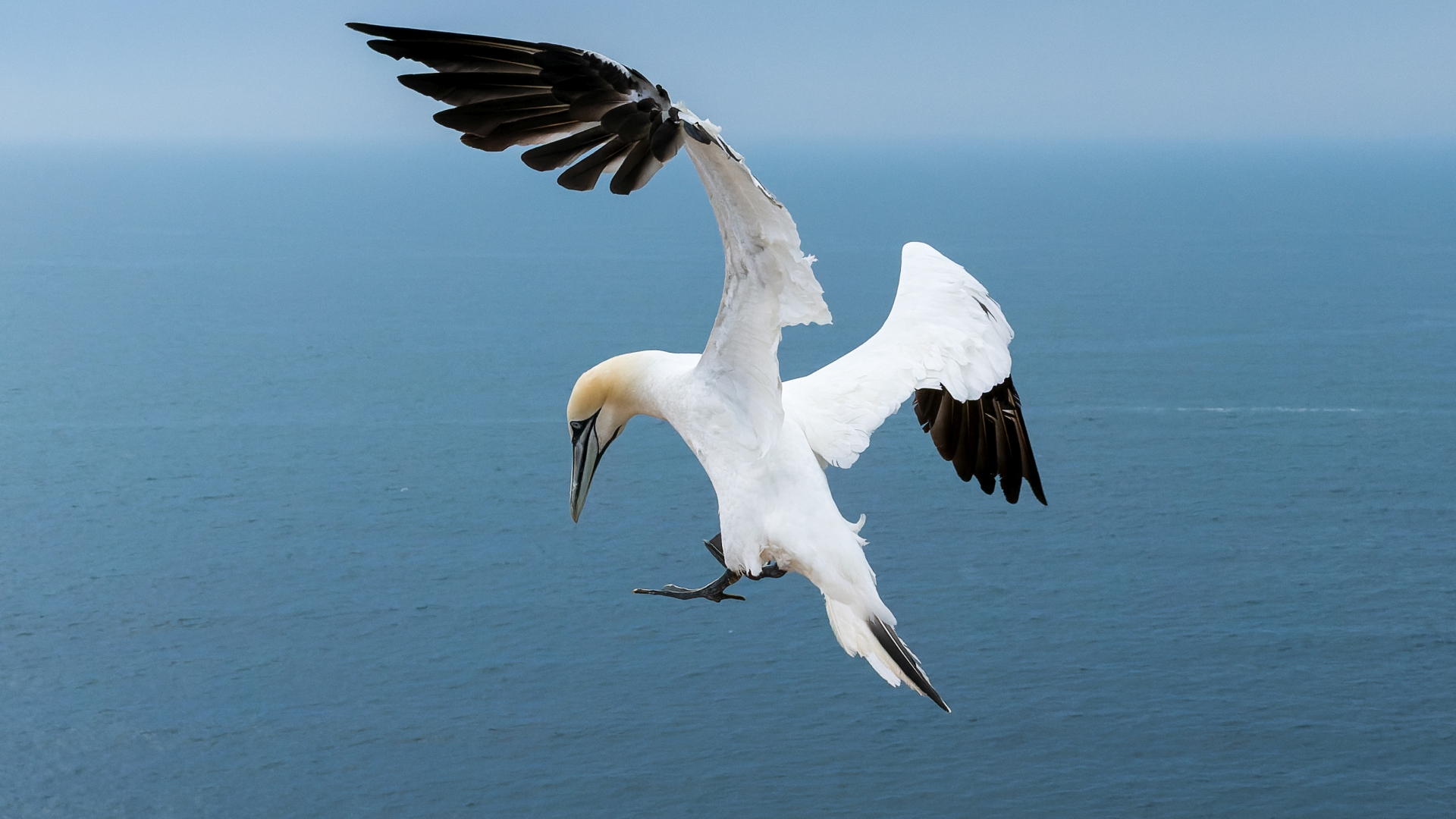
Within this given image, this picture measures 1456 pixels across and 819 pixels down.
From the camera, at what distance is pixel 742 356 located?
25.3 ft

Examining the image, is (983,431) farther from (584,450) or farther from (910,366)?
(584,450)

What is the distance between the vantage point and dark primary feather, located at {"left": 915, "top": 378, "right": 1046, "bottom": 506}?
10.3 meters

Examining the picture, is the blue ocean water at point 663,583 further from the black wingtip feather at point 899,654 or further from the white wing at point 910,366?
the black wingtip feather at point 899,654

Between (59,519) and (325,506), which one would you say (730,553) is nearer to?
(325,506)

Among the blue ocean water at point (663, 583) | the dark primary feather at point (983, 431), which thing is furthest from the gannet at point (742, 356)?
the blue ocean water at point (663, 583)

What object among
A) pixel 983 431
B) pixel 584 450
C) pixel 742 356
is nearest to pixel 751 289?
pixel 742 356

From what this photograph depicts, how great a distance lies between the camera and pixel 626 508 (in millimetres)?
84125

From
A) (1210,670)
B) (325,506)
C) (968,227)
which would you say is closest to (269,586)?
(325,506)

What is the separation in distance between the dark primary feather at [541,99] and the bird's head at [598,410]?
5.05 ft

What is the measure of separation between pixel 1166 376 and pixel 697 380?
3952 inches

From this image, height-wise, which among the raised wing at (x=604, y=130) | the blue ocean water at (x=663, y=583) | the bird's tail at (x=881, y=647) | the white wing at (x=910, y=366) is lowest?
the blue ocean water at (x=663, y=583)

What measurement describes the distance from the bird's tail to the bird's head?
5.11ft

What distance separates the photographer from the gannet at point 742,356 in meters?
6.68

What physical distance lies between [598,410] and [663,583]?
69.2 meters
